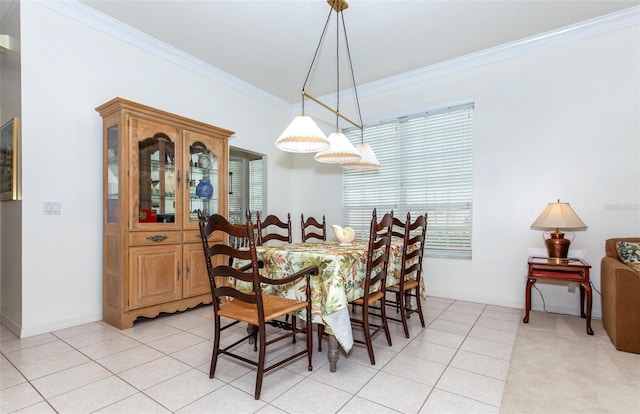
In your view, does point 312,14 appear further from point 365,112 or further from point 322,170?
point 322,170

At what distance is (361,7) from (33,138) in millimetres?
3004

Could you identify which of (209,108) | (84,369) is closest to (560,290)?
(84,369)

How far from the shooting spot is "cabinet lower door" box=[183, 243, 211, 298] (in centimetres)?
336

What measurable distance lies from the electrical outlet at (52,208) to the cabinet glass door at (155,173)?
60cm

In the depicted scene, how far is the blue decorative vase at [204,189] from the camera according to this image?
11.8ft

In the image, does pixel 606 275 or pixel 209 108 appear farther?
pixel 209 108

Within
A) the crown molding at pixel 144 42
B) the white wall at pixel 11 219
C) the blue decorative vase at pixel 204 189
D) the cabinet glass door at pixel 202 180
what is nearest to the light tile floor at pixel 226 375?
the white wall at pixel 11 219

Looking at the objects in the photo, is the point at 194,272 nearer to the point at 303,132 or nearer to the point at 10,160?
the point at 10,160

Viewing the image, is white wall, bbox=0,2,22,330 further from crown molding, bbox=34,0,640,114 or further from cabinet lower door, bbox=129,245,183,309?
cabinet lower door, bbox=129,245,183,309

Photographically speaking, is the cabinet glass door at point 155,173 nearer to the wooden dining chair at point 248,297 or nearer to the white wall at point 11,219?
the white wall at point 11,219

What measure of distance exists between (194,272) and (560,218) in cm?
359

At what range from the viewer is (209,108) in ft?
13.5

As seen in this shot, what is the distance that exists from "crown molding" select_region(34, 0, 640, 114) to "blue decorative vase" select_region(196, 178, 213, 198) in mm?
1402

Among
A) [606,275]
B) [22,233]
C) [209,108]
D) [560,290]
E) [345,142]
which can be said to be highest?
[209,108]
